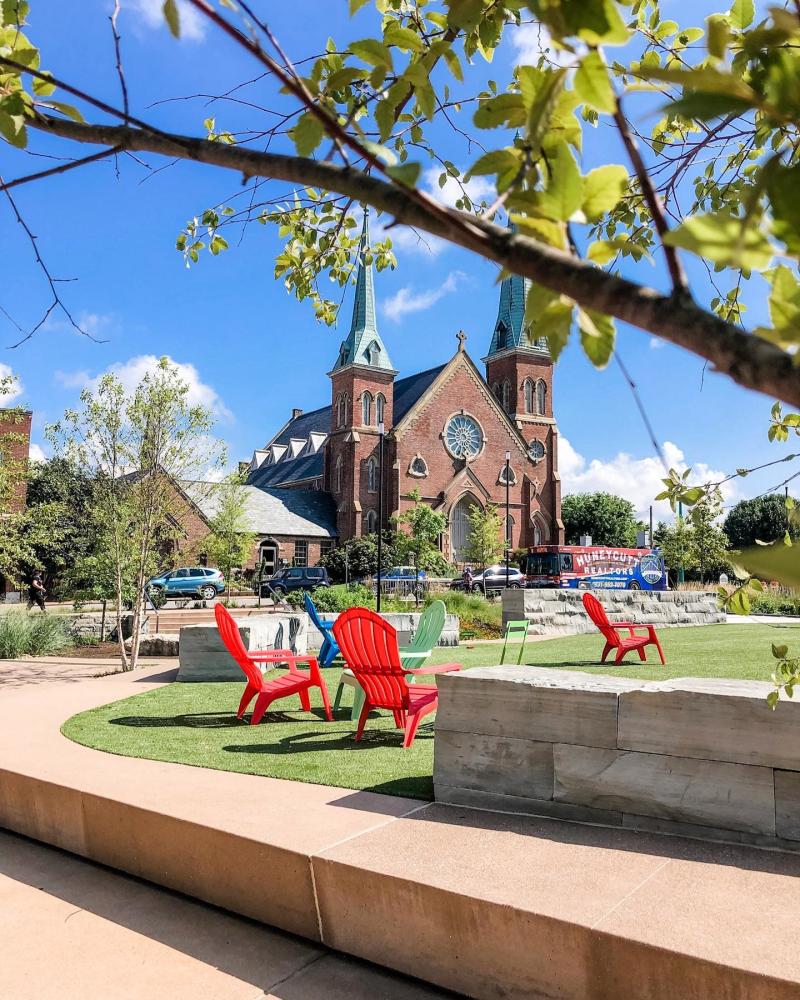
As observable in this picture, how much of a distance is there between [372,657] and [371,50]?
5450mm

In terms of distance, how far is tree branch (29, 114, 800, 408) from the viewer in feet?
2.58

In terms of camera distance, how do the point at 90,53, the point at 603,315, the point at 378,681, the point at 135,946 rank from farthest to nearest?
1. the point at 378,681
2. the point at 135,946
3. the point at 90,53
4. the point at 603,315

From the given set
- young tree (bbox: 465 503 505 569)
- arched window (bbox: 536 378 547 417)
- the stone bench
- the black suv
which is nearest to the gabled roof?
the black suv

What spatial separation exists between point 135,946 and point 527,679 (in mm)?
2225

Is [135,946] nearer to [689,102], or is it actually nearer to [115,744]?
[115,744]

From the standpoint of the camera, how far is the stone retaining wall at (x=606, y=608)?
18.8m

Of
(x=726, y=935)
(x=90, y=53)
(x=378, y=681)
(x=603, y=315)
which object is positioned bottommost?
(x=726, y=935)

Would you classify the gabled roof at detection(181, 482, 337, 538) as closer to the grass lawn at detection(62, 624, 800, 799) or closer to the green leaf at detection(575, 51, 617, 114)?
the grass lawn at detection(62, 624, 800, 799)

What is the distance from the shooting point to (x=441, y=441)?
54.9m

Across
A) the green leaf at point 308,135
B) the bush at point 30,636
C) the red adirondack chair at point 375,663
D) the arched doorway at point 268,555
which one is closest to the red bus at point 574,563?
the arched doorway at point 268,555

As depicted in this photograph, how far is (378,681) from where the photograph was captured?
640 centimetres

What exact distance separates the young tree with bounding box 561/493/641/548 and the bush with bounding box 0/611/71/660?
69288 millimetres

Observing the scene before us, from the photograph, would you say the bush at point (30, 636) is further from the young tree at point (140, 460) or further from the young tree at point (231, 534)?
the young tree at point (231, 534)

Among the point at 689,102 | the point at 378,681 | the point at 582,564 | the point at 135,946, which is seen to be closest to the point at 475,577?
the point at 582,564
